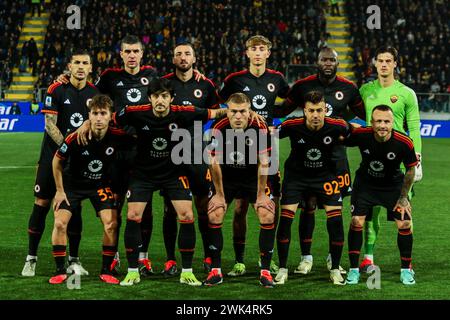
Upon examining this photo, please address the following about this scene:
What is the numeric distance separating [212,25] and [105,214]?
25294 mm

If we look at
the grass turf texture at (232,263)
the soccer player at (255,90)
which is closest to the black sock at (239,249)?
the soccer player at (255,90)

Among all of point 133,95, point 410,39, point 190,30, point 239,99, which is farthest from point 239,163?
point 410,39

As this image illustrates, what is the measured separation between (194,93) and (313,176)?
1.51 meters

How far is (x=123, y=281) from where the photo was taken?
7879mm

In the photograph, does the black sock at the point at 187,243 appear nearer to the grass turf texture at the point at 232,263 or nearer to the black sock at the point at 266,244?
the grass turf texture at the point at 232,263

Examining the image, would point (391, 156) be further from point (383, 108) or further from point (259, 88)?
point (259, 88)

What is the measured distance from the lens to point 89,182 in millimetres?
8102

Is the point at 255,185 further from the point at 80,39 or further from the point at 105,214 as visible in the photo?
the point at 80,39

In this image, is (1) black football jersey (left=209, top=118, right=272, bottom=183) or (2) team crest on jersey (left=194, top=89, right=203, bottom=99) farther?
(2) team crest on jersey (left=194, top=89, right=203, bottom=99)

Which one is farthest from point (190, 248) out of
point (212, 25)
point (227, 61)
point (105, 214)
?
point (212, 25)

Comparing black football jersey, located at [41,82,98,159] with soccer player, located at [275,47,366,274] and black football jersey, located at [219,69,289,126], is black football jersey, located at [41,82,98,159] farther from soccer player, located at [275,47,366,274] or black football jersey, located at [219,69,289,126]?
soccer player, located at [275,47,366,274]

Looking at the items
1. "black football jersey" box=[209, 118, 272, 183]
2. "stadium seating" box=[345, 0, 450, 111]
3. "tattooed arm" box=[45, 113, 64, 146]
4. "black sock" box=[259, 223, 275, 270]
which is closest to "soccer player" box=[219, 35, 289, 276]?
"black football jersey" box=[209, 118, 272, 183]

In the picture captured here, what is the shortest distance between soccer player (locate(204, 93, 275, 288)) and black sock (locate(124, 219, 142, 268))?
688 millimetres

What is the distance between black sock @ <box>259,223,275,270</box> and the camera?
800 centimetres
